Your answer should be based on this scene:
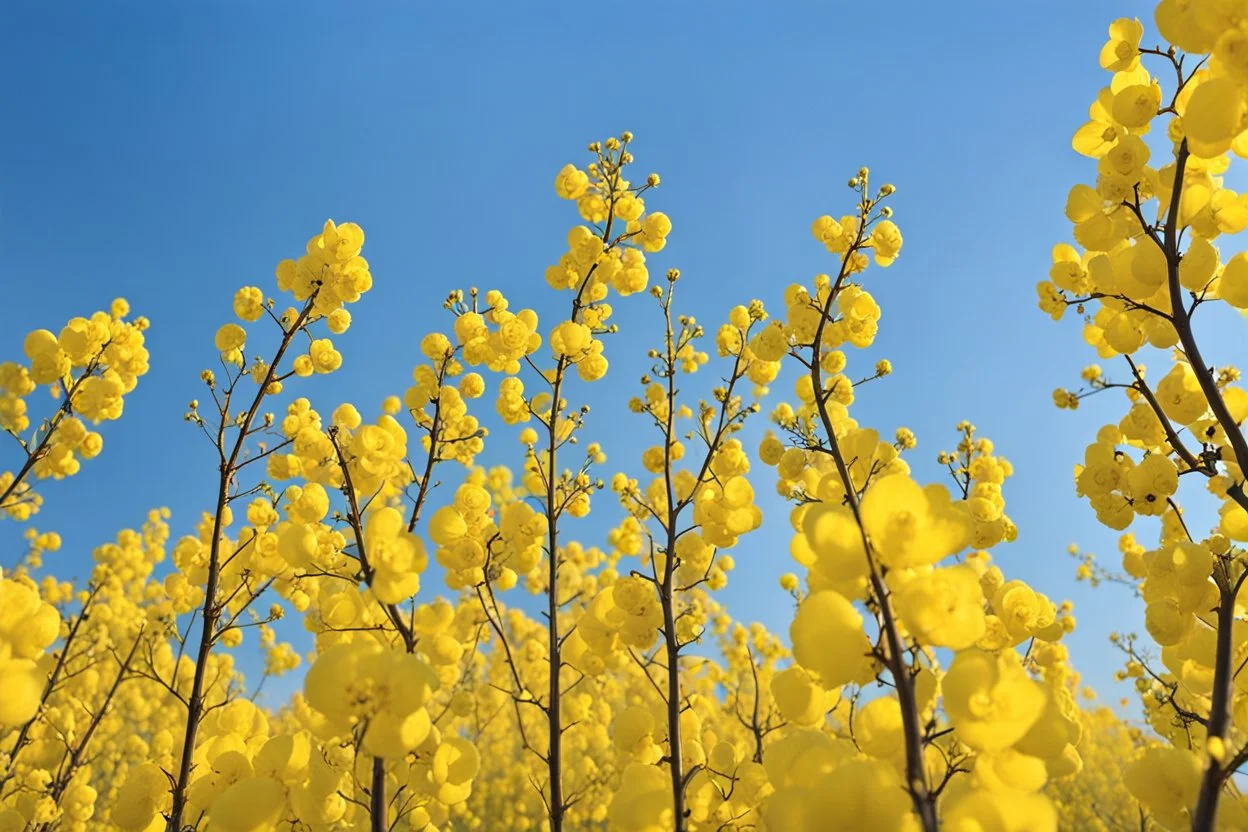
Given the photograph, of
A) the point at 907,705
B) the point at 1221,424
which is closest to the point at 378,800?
the point at 907,705

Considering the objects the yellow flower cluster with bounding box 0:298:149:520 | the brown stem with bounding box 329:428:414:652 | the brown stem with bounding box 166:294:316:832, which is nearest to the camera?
the brown stem with bounding box 329:428:414:652

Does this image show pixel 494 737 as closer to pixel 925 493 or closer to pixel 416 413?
pixel 416 413

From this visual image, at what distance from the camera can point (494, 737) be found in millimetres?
15406

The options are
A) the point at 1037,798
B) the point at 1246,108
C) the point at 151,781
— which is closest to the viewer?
the point at 1037,798

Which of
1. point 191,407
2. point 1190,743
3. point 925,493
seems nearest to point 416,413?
point 191,407

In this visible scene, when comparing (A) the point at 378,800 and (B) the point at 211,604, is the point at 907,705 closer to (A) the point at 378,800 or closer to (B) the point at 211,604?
(A) the point at 378,800

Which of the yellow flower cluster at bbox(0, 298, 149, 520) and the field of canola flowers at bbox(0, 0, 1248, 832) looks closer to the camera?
the field of canola flowers at bbox(0, 0, 1248, 832)

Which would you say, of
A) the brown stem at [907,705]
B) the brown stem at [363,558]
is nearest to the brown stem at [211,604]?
the brown stem at [363,558]

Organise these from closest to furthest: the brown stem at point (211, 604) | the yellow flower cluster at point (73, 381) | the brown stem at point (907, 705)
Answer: the brown stem at point (907, 705)
the brown stem at point (211, 604)
the yellow flower cluster at point (73, 381)

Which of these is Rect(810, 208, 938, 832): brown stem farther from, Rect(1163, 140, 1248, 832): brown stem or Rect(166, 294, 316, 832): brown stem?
Rect(166, 294, 316, 832): brown stem

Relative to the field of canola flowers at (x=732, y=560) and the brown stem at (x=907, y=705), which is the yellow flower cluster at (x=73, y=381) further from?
the brown stem at (x=907, y=705)

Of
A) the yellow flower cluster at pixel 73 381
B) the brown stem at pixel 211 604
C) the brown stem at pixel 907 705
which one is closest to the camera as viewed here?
the brown stem at pixel 907 705

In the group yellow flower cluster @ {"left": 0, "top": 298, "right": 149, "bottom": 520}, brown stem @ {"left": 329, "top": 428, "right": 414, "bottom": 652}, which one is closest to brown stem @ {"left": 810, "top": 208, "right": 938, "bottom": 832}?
brown stem @ {"left": 329, "top": 428, "right": 414, "bottom": 652}

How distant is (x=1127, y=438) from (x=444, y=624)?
274 centimetres
